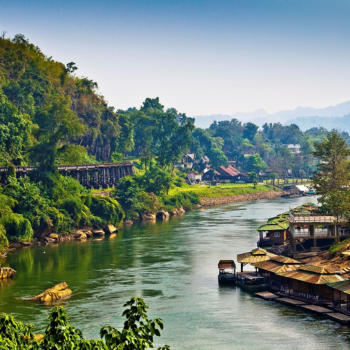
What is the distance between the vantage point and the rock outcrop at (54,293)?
48022 mm

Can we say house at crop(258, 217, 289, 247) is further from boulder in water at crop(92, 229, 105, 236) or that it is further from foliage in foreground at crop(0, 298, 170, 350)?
foliage in foreground at crop(0, 298, 170, 350)

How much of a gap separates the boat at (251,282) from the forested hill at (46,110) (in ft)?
171

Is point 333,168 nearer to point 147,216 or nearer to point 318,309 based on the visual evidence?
point 318,309

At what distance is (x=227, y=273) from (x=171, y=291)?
20.3ft

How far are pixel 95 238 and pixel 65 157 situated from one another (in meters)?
23.2

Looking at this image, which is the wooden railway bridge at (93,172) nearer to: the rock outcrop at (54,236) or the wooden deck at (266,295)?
the rock outcrop at (54,236)

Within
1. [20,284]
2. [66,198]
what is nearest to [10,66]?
[66,198]

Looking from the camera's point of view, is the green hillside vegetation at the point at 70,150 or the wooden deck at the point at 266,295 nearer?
the wooden deck at the point at 266,295

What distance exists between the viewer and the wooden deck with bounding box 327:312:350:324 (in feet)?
128

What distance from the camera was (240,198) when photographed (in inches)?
5694

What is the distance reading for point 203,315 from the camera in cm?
4316

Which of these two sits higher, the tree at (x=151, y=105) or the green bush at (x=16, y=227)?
the tree at (x=151, y=105)

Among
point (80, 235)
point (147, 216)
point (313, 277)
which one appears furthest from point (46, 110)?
point (313, 277)

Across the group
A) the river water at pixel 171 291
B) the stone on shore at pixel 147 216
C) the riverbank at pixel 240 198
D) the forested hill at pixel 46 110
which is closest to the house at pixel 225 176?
the riverbank at pixel 240 198
